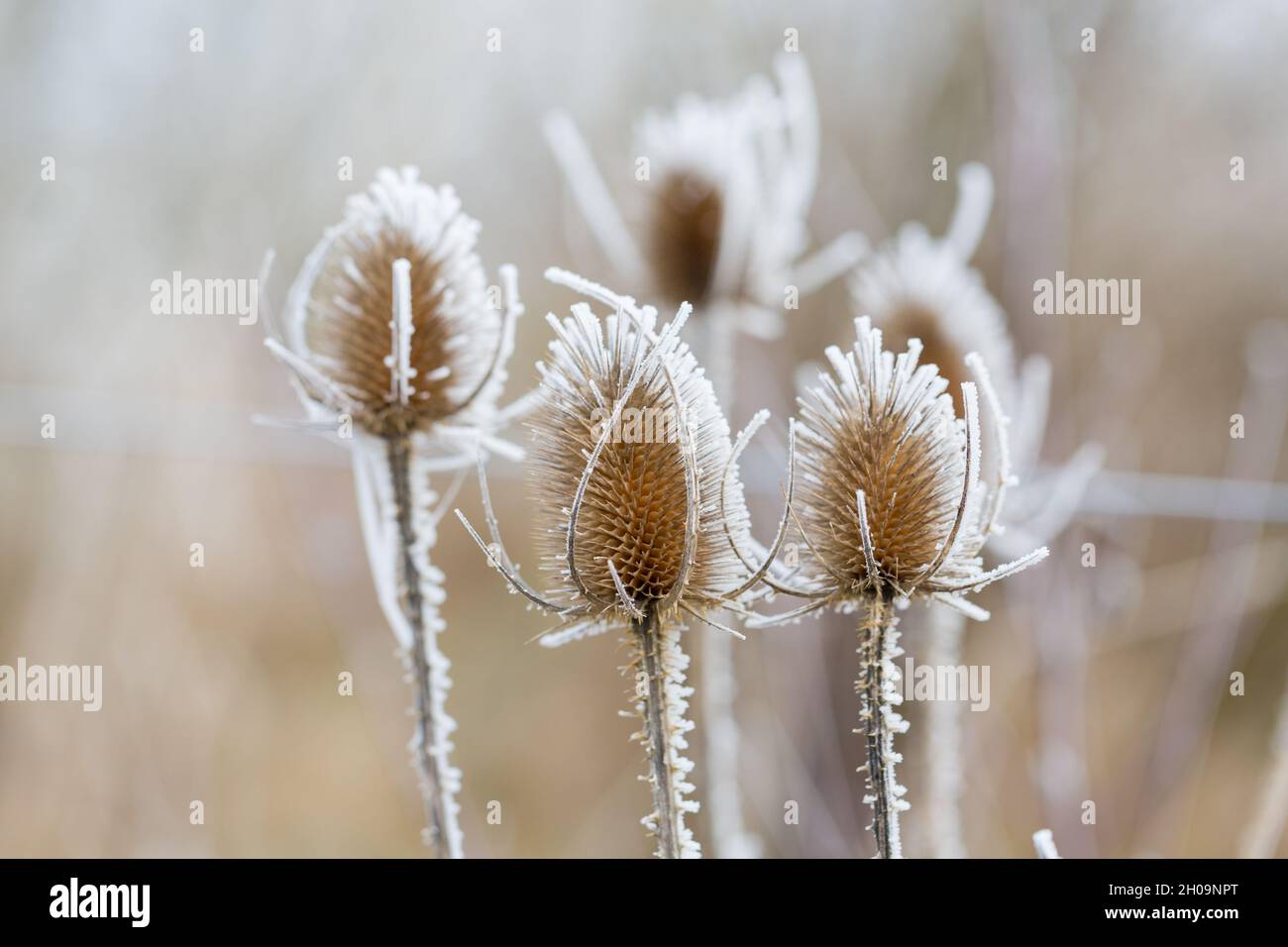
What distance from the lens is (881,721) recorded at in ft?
1.72

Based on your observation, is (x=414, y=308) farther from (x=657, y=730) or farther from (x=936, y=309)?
Result: (x=936, y=309)

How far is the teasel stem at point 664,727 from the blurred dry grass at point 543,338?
3.61ft

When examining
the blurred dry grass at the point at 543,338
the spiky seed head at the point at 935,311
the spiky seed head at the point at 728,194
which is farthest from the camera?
the blurred dry grass at the point at 543,338

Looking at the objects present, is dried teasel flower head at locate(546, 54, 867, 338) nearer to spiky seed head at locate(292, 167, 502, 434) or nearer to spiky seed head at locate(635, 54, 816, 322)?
spiky seed head at locate(635, 54, 816, 322)

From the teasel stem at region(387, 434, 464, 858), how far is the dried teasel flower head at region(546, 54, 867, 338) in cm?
55

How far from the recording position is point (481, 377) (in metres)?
0.71

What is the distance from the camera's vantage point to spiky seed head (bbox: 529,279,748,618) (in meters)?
0.54

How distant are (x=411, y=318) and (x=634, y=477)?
25 centimetres

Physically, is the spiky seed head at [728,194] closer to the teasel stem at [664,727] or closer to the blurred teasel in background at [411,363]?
the blurred teasel in background at [411,363]

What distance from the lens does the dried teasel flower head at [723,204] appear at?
114 centimetres

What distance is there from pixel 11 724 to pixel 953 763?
1634 mm

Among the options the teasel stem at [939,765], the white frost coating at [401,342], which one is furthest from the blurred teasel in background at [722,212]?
the white frost coating at [401,342]
